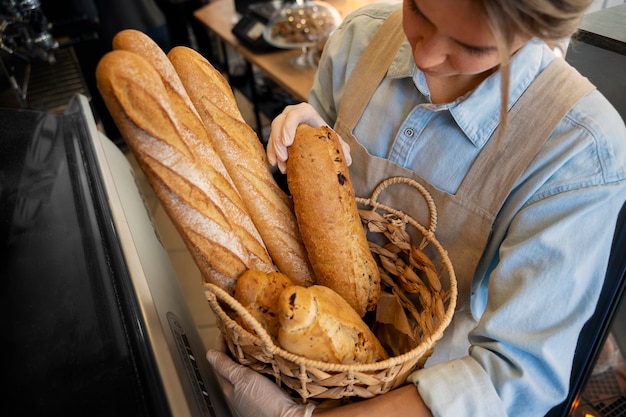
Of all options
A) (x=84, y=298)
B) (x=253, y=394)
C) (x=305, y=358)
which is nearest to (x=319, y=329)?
(x=305, y=358)

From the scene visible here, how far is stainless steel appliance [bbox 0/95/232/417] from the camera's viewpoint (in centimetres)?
50

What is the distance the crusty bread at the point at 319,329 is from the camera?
0.61 metres

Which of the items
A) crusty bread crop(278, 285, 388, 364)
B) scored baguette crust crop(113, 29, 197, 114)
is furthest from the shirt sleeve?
scored baguette crust crop(113, 29, 197, 114)

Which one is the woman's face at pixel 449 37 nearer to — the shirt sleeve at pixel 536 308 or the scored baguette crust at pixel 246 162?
the shirt sleeve at pixel 536 308

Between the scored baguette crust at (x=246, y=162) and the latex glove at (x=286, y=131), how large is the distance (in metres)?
0.03

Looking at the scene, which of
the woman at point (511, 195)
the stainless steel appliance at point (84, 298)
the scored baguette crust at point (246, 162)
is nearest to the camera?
the stainless steel appliance at point (84, 298)

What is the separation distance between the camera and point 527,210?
2.25ft

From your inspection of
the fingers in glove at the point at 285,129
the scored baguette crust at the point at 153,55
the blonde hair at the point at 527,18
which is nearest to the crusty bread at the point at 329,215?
the fingers in glove at the point at 285,129

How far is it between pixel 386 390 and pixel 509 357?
0.62ft

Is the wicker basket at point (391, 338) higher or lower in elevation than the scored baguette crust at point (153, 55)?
lower

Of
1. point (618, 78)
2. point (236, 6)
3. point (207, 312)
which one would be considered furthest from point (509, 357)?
point (236, 6)

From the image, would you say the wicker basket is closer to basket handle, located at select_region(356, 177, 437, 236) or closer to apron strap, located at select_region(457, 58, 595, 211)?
basket handle, located at select_region(356, 177, 437, 236)

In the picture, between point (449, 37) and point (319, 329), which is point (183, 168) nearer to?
point (319, 329)

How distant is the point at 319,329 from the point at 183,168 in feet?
1.06
